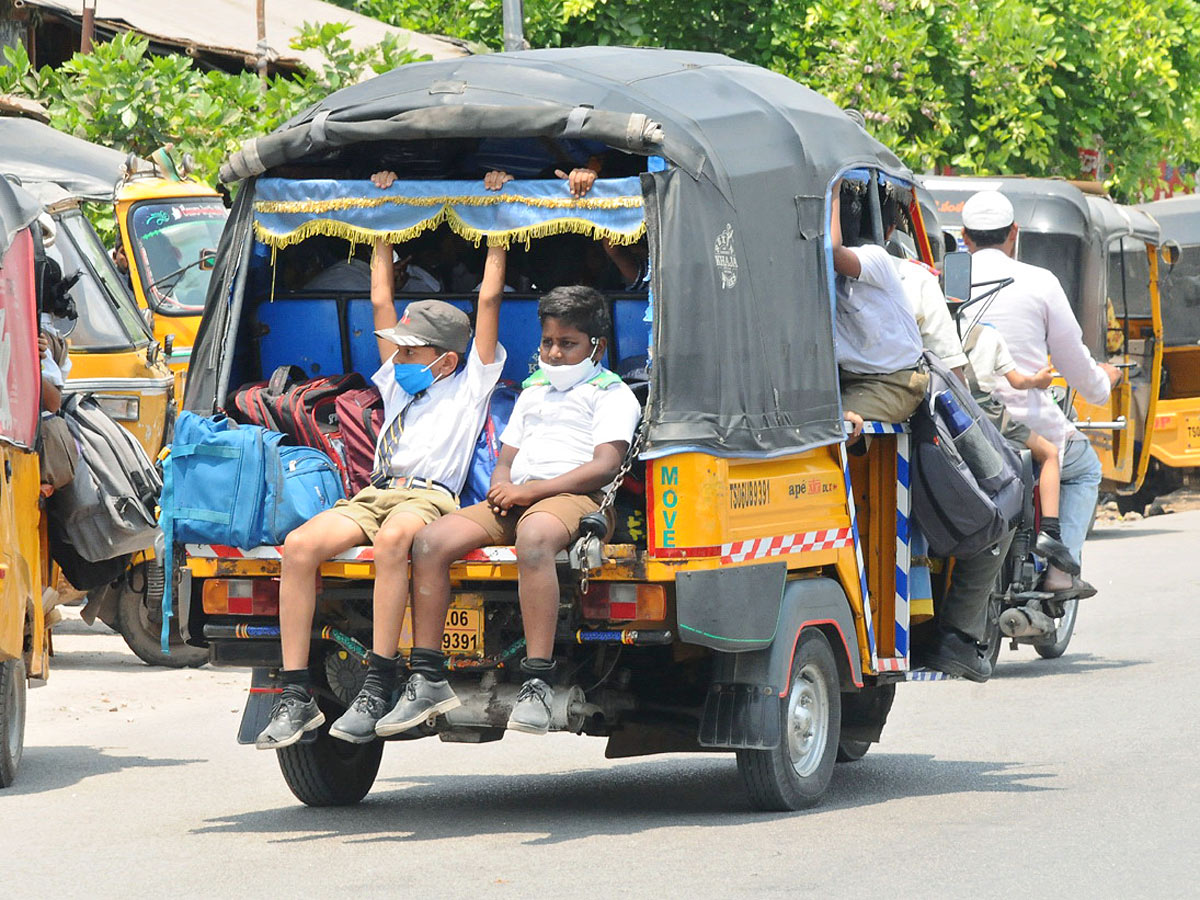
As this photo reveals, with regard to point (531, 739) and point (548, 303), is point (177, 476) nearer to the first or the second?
point (548, 303)

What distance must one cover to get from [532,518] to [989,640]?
302 centimetres

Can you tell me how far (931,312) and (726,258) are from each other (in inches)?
73.6

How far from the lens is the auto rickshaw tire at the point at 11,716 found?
8367 mm

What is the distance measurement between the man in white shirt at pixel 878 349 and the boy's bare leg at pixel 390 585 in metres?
1.90

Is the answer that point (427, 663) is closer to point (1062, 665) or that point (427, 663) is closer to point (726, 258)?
point (726, 258)

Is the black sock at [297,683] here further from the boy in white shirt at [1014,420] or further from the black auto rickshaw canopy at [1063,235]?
the black auto rickshaw canopy at [1063,235]

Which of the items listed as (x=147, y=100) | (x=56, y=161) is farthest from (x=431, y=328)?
(x=147, y=100)

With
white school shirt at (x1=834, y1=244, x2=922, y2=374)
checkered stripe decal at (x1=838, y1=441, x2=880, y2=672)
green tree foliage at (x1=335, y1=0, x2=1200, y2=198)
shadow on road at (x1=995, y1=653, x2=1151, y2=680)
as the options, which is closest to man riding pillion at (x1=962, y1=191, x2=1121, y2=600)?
shadow on road at (x1=995, y1=653, x2=1151, y2=680)

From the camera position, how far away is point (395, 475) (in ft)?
25.0

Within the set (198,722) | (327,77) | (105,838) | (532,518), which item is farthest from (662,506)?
(327,77)

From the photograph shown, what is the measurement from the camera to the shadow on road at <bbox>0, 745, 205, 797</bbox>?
28.1 ft

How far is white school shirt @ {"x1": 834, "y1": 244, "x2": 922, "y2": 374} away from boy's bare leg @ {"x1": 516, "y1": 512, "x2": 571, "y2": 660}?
5.56ft

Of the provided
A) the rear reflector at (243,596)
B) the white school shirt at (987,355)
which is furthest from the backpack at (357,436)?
the white school shirt at (987,355)

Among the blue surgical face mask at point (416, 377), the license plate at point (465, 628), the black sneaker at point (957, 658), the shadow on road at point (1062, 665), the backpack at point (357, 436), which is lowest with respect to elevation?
the shadow on road at point (1062, 665)
